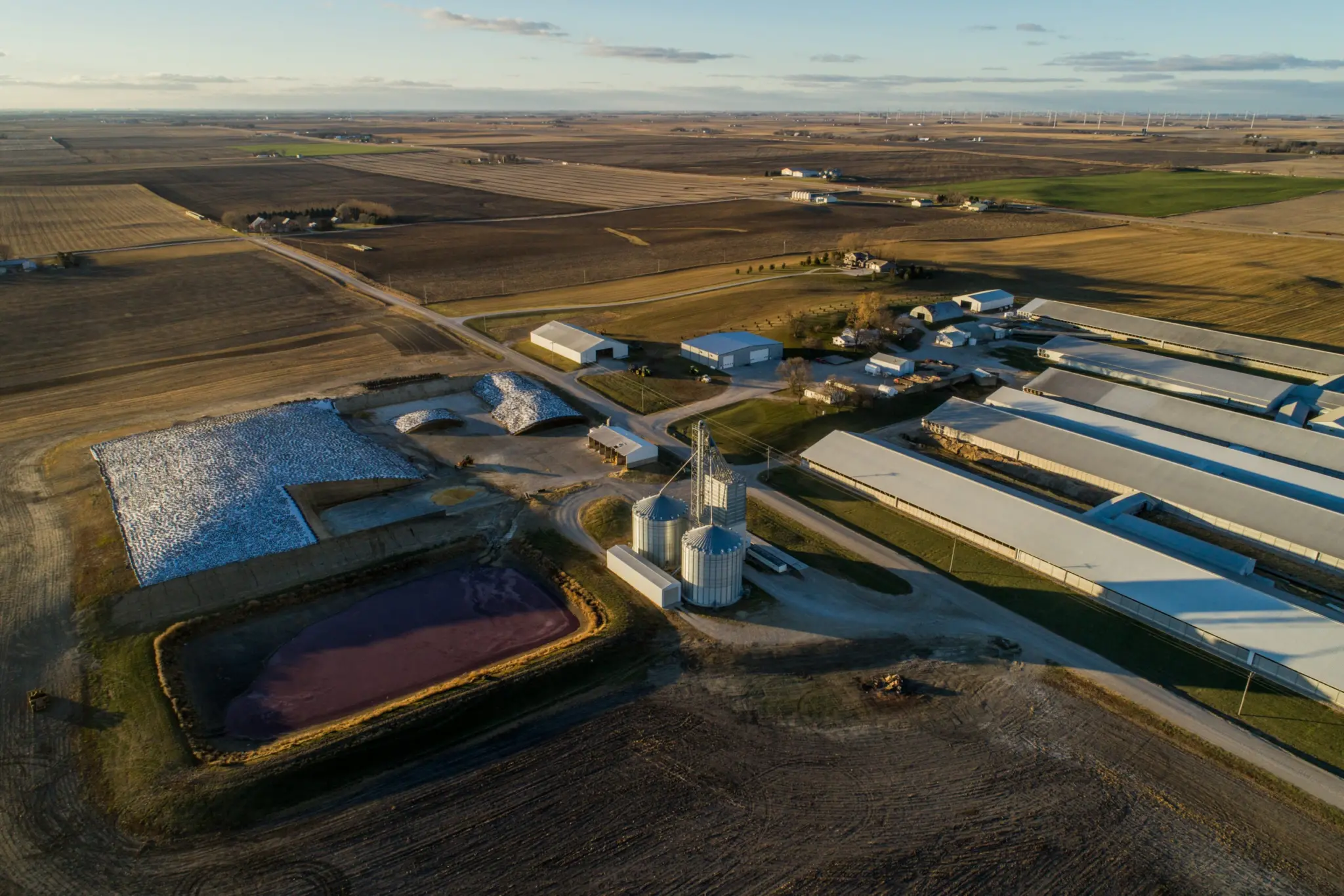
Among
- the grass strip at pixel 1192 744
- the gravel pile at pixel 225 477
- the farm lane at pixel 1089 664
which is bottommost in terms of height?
the grass strip at pixel 1192 744

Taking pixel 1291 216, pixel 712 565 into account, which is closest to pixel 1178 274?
pixel 1291 216

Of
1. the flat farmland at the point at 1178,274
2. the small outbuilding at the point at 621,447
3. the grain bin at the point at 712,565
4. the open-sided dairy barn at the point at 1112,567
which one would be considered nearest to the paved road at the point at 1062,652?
the small outbuilding at the point at 621,447

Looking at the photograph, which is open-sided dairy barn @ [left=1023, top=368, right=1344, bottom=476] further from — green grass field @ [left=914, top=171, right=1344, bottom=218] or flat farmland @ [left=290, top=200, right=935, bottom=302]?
green grass field @ [left=914, top=171, right=1344, bottom=218]

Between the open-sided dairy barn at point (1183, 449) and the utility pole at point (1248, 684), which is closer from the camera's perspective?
the utility pole at point (1248, 684)

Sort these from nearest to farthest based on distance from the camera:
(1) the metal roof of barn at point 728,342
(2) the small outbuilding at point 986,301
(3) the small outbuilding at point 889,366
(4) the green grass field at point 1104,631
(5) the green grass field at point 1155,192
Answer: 1. (4) the green grass field at point 1104,631
2. (3) the small outbuilding at point 889,366
3. (1) the metal roof of barn at point 728,342
4. (2) the small outbuilding at point 986,301
5. (5) the green grass field at point 1155,192

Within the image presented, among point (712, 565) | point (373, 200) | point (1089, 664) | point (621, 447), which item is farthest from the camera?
point (373, 200)

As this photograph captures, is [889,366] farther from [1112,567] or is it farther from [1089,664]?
[1089,664]

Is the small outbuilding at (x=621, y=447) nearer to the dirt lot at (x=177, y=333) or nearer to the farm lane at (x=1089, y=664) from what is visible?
the farm lane at (x=1089, y=664)
